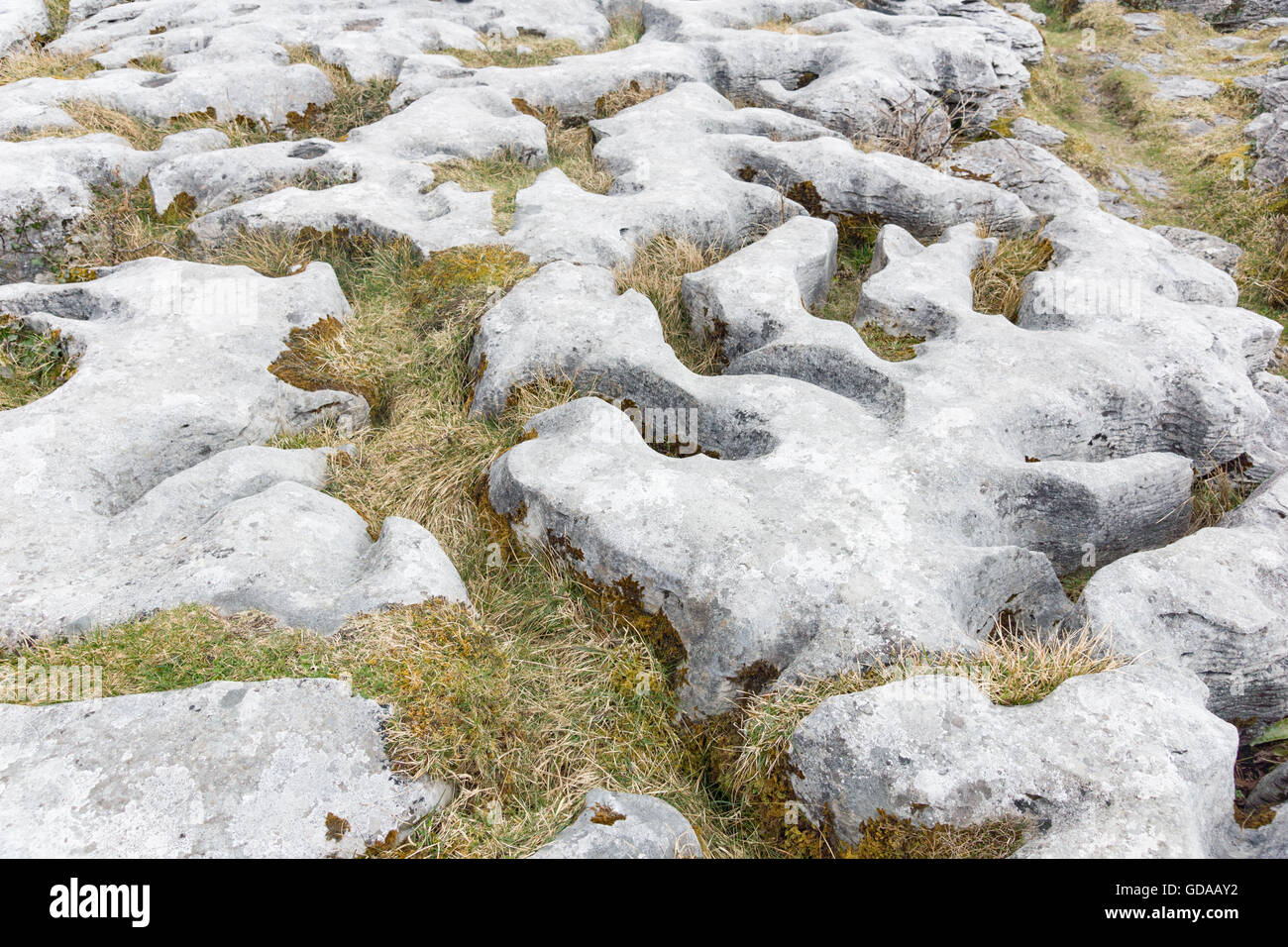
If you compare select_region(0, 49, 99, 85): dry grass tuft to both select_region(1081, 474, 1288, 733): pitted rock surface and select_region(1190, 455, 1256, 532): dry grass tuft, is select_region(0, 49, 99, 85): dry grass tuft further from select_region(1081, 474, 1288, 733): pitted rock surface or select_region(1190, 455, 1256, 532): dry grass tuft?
select_region(1190, 455, 1256, 532): dry grass tuft

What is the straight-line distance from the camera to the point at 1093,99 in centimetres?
1507

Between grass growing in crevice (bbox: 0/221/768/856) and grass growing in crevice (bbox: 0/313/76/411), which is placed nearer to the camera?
grass growing in crevice (bbox: 0/221/768/856)

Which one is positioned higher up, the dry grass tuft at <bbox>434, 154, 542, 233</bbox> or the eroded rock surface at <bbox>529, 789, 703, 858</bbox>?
the dry grass tuft at <bbox>434, 154, 542, 233</bbox>

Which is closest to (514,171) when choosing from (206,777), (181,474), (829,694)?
(181,474)

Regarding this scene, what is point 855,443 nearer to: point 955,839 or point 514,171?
point 955,839

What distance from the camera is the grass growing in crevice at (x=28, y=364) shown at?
6.56 metres

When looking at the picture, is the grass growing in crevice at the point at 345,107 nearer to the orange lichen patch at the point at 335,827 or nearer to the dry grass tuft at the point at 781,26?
the dry grass tuft at the point at 781,26

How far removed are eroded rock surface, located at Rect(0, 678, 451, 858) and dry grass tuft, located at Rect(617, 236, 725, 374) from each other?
182 inches

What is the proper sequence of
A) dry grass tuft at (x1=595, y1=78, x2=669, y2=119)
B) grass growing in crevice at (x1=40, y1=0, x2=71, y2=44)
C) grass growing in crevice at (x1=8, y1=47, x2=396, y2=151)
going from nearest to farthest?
grass growing in crevice at (x1=8, y1=47, x2=396, y2=151) < dry grass tuft at (x1=595, y1=78, x2=669, y2=119) < grass growing in crevice at (x1=40, y1=0, x2=71, y2=44)

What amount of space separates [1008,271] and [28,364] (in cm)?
909

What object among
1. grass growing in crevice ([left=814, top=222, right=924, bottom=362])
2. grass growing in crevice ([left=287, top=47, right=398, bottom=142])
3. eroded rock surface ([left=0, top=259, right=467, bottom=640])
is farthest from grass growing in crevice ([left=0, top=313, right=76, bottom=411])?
grass growing in crevice ([left=814, top=222, right=924, bottom=362])

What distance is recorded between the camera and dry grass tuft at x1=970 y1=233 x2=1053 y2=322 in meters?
8.01

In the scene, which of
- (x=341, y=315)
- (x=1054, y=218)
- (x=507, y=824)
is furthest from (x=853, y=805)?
(x=1054, y=218)

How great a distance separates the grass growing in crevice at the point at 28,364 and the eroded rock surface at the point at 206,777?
375 centimetres
